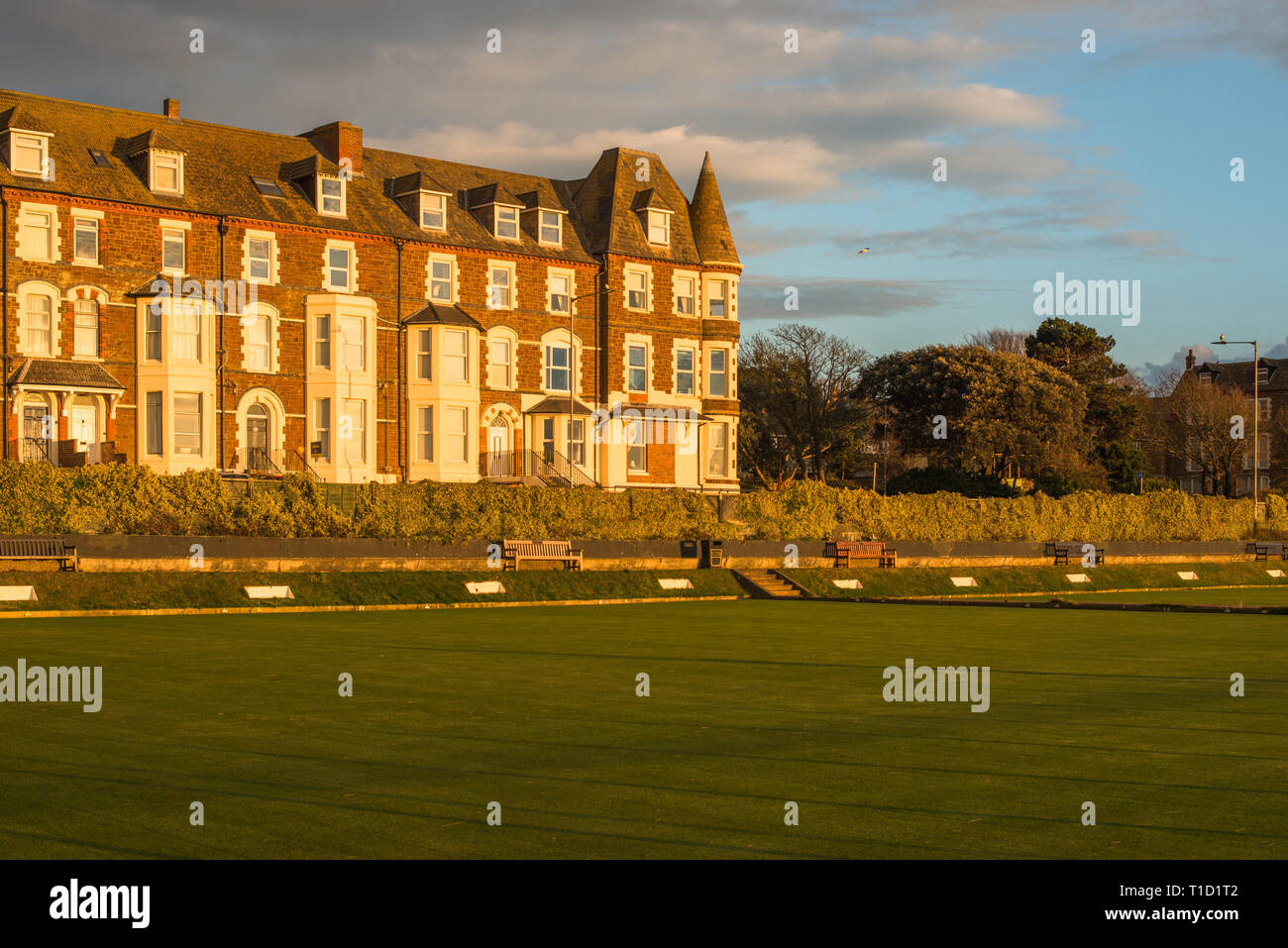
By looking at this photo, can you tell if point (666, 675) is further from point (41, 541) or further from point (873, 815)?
point (41, 541)

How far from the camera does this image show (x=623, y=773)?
10.2 m

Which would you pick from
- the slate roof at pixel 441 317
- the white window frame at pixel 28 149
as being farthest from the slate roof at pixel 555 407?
the white window frame at pixel 28 149

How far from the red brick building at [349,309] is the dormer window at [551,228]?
127 millimetres

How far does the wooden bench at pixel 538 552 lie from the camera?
36562mm

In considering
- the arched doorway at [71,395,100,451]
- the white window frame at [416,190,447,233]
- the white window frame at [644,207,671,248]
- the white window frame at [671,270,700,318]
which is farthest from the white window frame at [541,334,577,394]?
the arched doorway at [71,395,100,451]

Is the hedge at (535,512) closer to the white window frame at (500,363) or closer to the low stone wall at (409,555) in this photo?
the low stone wall at (409,555)

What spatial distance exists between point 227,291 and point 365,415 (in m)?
6.79

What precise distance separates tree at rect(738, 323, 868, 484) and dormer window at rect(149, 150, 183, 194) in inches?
1798

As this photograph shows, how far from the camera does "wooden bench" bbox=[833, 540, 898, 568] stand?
141 ft

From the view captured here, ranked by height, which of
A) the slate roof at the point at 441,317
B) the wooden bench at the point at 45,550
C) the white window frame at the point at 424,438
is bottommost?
the wooden bench at the point at 45,550

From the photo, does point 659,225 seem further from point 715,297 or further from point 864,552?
point 864,552

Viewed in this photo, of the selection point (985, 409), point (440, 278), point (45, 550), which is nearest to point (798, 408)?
point (985, 409)
